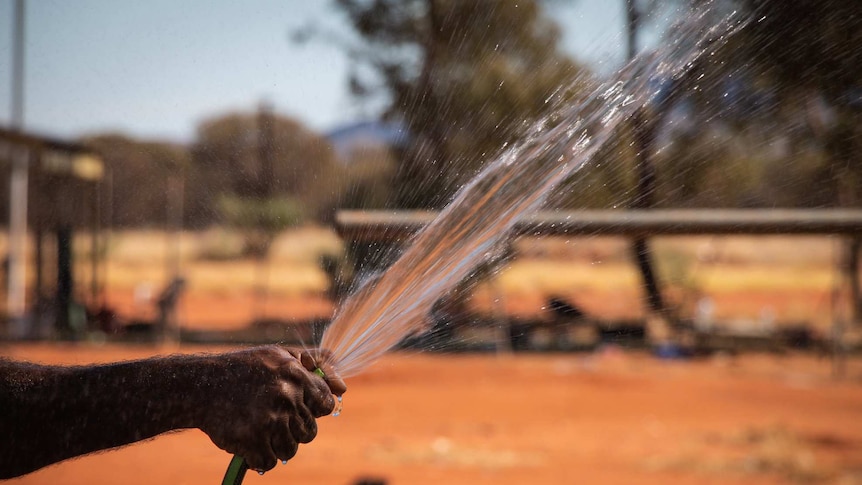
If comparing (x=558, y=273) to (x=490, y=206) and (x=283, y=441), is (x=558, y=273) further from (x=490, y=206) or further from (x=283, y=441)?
(x=283, y=441)

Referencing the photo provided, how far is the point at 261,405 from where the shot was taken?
171 cm

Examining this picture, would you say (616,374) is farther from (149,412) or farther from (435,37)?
(149,412)

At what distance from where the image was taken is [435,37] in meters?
8.66

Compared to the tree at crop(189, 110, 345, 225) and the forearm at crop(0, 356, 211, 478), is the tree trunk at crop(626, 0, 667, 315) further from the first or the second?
the tree at crop(189, 110, 345, 225)

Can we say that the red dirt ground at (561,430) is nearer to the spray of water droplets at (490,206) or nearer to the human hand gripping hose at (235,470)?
the spray of water droplets at (490,206)

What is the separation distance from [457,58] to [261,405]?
27.8ft

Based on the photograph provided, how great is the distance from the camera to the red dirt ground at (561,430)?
20.8ft

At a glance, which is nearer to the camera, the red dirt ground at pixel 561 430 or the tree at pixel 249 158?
the red dirt ground at pixel 561 430

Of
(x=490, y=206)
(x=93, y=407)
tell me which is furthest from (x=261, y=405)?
(x=490, y=206)

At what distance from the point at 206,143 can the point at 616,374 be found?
6362 millimetres

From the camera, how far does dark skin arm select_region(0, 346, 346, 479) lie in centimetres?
172

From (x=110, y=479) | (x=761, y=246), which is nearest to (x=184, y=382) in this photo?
(x=110, y=479)

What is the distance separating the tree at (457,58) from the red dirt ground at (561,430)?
2.64 m

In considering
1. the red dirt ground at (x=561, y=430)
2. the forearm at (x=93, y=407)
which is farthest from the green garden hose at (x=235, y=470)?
the red dirt ground at (x=561, y=430)
